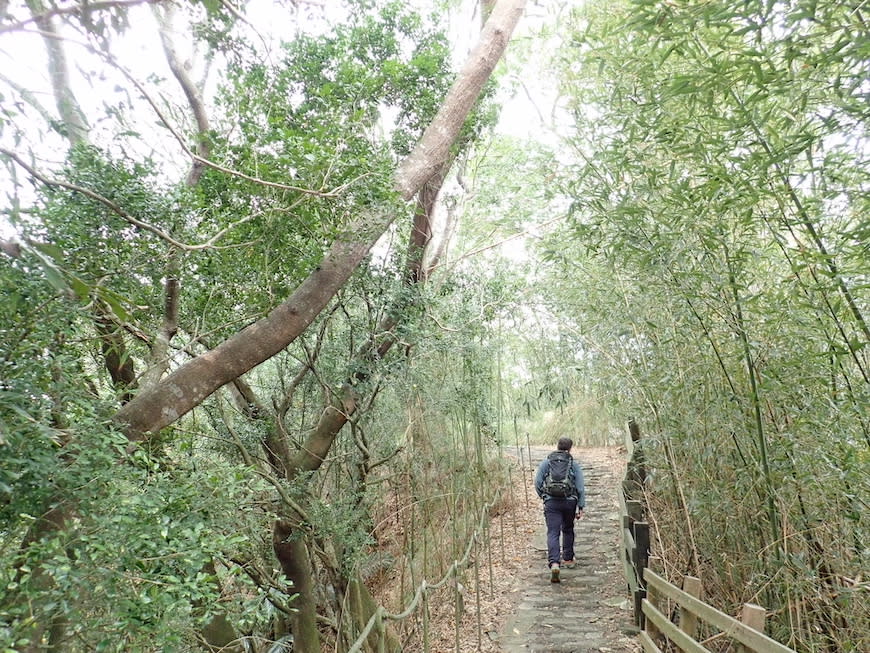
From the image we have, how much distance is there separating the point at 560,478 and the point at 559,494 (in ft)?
0.49

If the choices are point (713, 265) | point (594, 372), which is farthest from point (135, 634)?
point (594, 372)

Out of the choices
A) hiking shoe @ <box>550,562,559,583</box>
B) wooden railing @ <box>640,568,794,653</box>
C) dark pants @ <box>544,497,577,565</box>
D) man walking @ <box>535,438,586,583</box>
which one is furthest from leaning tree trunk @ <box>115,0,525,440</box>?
hiking shoe @ <box>550,562,559,583</box>

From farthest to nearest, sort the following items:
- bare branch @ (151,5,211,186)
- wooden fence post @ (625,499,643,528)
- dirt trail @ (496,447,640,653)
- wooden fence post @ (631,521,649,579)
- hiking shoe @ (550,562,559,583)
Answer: hiking shoe @ (550,562,559,583)
wooden fence post @ (625,499,643,528)
dirt trail @ (496,447,640,653)
bare branch @ (151,5,211,186)
wooden fence post @ (631,521,649,579)

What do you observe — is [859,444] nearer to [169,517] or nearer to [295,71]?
[169,517]

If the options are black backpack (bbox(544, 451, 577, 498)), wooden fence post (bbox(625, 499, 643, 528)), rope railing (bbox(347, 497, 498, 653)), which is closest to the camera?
rope railing (bbox(347, 497, 498, 653))

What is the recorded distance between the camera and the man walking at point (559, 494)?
5598 millimetres

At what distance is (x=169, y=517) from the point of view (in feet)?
7.35

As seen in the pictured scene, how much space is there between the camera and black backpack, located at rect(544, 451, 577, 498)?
Result: 557cm

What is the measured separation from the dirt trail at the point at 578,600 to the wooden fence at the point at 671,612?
0.36 m

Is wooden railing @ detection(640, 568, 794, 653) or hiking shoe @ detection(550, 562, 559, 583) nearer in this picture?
wooden railing @ detection(640, 568, 794, 653)

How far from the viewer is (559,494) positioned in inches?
219

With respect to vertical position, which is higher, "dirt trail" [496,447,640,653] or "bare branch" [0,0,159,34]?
"bare branch" [0,0,159,34]

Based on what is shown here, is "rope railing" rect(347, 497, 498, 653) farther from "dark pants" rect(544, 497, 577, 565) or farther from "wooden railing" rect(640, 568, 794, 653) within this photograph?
"wooden railing" rect(640, 568, 794, 653)

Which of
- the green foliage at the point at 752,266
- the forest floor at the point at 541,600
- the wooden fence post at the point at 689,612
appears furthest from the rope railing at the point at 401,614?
the green foliage at the point at 752,266
